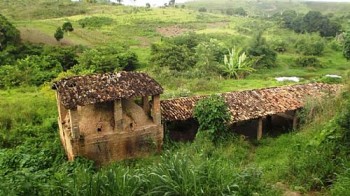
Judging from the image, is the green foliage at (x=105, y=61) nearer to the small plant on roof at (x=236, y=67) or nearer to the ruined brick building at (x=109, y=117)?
the small plant on roof at (x=236, y=67)

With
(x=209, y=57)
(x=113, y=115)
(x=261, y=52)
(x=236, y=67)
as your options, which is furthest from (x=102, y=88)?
(x=261, y=52)

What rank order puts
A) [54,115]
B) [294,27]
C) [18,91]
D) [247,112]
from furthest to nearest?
[294,27]
[18,91]
[54,115]
[247,112]

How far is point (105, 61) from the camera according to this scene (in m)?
34.4

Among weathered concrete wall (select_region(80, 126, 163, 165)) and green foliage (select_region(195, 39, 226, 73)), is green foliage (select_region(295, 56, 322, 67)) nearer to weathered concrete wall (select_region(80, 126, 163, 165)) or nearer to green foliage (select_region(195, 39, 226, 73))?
green foliage (select_region(195, 39, 226, 73))

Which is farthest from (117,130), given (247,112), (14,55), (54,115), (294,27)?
(294,27)

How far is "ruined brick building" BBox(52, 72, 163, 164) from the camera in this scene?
13906 millimetres

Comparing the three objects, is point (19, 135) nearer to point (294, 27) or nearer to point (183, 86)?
point (183, 86)

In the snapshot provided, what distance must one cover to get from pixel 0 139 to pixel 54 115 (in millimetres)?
3843

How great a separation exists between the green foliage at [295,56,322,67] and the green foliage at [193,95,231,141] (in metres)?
30.9

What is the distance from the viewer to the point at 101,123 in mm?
14531

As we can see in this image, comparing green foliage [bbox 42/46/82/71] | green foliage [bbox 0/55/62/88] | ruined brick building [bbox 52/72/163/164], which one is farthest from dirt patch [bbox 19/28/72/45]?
ruined brick building [bbox 52/72/163/164]

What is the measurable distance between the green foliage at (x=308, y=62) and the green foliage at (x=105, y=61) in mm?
19613

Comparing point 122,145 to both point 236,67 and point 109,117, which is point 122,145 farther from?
point 236,67

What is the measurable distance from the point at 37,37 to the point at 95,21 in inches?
734
